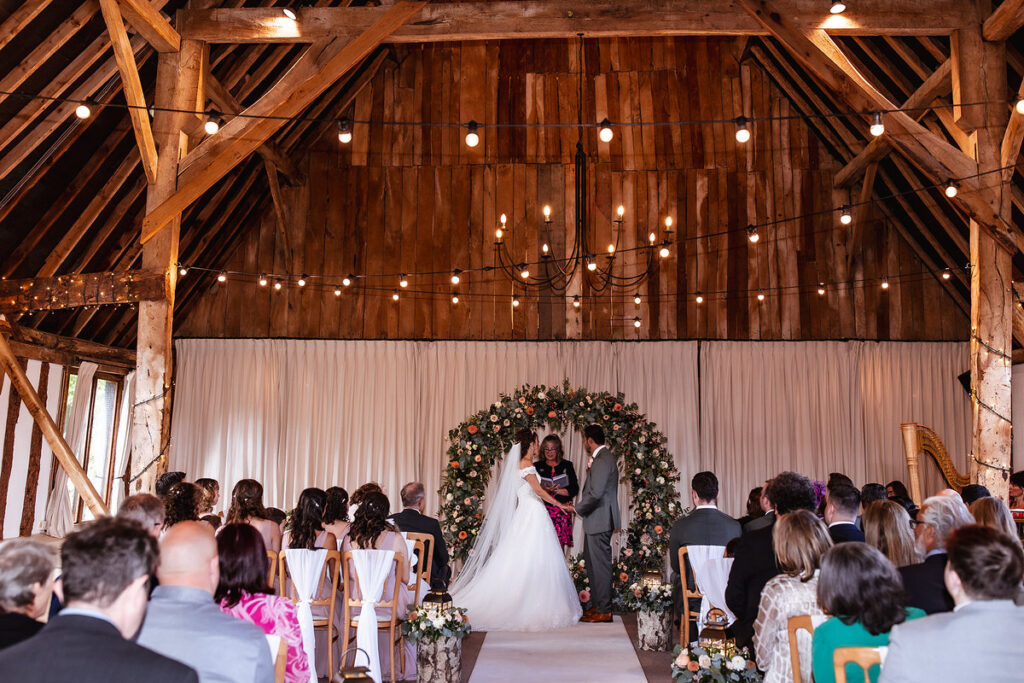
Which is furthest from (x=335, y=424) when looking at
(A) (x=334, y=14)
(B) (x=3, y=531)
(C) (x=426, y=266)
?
(A) (x=334, y=14)

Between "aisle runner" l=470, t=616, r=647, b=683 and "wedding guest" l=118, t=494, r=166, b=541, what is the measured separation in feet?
8.73

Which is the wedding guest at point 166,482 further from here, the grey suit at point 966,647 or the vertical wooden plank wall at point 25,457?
the grey suit at point 966,647

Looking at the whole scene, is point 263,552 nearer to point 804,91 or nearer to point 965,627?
point 965,627

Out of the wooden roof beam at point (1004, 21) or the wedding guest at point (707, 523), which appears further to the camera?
the wooden roof beam at point (1004, 21)

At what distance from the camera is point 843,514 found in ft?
14.9

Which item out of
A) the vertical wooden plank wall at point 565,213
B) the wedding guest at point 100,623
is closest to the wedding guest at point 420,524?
the wedding guest at point 100,623

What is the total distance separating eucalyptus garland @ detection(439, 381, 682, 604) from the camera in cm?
938

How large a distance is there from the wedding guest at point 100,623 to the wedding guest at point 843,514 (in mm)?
3524

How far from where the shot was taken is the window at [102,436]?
1106 cm

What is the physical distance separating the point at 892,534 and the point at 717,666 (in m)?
1.08

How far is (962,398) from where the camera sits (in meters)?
11.9

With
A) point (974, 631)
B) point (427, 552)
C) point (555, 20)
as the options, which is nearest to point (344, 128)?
point (555, 20)

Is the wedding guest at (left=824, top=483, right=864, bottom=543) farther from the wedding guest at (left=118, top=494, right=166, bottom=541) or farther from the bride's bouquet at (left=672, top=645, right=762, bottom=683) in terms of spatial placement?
the wedding guest at (left=118, top=494, right=166, bottom=541)

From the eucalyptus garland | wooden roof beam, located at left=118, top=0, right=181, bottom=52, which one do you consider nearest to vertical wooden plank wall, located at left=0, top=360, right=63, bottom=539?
wooden roof beam, located at left=118, top=0, right=181, bottom=52
